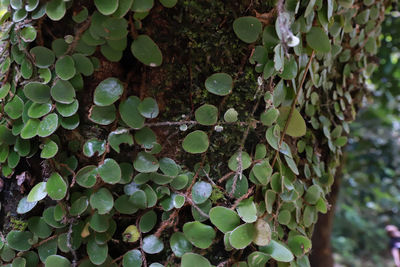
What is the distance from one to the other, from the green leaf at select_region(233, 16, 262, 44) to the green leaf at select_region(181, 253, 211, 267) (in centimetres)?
36

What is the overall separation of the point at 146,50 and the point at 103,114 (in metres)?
0.12

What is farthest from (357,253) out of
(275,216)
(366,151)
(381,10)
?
(275,216)

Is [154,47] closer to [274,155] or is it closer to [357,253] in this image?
[274,155]

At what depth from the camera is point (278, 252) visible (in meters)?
0.49

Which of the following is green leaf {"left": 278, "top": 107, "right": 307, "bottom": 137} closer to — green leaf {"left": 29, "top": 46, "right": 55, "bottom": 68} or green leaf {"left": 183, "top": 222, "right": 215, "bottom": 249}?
→ green leaf {"left": 183, "top": 222, "right": 215, "bottom": 249}

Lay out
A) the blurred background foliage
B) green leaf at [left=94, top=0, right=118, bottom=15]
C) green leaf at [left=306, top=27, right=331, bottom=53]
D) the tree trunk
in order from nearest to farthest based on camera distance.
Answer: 1. green leaf at [left=94, top=0, right=118, bottom=15]
2. green leaf at [left=306, top=27, right=331, bottom=53]
3. the tree trunk
4. the blurred background foliage

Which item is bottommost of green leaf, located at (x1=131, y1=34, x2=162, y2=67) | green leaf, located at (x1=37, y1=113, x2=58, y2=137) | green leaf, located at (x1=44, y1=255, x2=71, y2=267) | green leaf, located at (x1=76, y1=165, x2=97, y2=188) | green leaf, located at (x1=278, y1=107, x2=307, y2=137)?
green leaf, located at (x1=44, y1=255, x2=71, y2=267)

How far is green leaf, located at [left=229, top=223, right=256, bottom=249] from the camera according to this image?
447mm

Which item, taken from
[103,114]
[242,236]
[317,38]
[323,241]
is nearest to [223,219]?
[242,236]

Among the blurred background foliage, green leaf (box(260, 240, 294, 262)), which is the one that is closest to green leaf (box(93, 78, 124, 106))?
green leaf (box(260, 240, 294, 262))

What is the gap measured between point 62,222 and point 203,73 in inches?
13.6

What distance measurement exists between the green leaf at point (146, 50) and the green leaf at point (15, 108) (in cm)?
22

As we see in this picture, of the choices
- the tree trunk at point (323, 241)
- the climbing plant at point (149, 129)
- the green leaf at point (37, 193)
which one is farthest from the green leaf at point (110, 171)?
the tree trunk at point (323, 241)

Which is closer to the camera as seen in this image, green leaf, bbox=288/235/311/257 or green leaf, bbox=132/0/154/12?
green leaf, bbox=132/0/154/12
